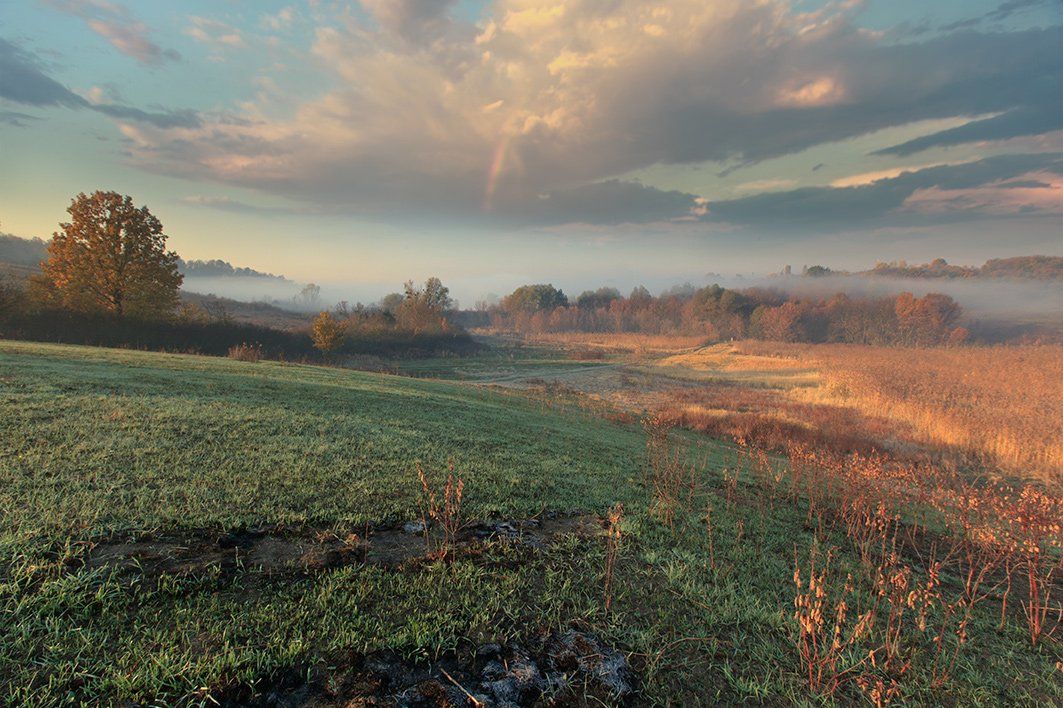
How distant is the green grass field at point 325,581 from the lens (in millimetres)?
2867

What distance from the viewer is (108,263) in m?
29.9

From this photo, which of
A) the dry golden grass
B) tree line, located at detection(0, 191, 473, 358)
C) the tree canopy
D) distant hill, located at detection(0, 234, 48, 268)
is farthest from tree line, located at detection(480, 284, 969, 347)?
distant hill, located at detection(0, 234, 48, 268)

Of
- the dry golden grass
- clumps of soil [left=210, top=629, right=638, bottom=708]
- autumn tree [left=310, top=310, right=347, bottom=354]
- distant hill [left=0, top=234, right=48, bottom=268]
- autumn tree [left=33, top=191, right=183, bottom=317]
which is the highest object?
distant hill [left=0, top=234, right=48, bottom=268]

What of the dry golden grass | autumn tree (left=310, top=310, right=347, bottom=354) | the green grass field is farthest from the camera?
autumn tree (left=310, top=310, right=347, bottom=354)

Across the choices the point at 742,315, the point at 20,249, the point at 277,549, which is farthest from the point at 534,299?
the point at 20,249

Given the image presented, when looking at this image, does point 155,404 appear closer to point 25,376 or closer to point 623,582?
point 25,376

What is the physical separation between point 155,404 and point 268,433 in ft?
8.83

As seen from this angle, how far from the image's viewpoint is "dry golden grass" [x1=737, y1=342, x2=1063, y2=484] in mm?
17531

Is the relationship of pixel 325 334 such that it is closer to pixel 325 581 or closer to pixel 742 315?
pixel 325 581

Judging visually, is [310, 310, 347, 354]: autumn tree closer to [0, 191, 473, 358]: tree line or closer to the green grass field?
[0, 191, 473, 358]: tree line

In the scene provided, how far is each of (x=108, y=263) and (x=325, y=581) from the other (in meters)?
38.6

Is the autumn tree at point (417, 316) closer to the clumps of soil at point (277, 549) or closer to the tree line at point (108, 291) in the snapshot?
the tree line at point (108, 291)

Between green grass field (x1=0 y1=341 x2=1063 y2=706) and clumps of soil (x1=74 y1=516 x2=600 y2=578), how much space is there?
0.37 feet

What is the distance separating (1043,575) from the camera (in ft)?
20.9
